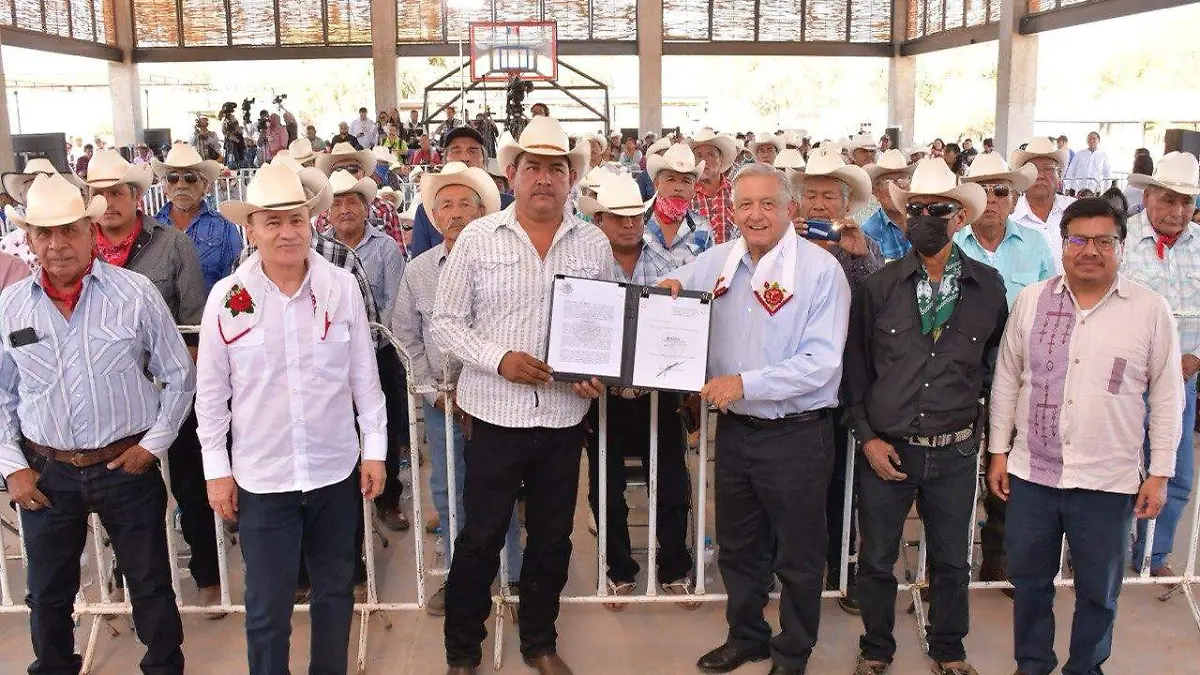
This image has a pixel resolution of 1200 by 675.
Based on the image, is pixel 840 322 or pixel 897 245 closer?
pixel 840 322

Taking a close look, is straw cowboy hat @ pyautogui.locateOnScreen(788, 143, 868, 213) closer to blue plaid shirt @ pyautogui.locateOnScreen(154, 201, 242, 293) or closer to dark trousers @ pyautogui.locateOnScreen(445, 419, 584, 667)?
dark trousers @ pyautogui.locateOnScreen(445, 419, 584, 667)

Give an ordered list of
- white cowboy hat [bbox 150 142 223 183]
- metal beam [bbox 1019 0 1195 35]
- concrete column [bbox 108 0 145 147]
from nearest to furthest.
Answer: white cowboy hat [bbox 150 142 223 183] → metal beam [bbox 1019 0 1195 35] → concrete column [bbox 108 0 145 147]

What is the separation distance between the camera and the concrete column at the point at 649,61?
23203 millimetres

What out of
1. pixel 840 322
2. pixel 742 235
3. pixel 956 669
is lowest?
pixel 956 669

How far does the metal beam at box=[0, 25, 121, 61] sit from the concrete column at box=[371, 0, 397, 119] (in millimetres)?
6480

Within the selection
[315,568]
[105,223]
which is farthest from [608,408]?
[105,223]

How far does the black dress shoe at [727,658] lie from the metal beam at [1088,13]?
15.1 meters

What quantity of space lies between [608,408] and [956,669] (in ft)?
6.01

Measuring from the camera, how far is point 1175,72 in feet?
97.2

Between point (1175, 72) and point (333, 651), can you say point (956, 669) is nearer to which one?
point (333, 651)

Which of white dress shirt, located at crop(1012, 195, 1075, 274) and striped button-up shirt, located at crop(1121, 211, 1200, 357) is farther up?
white dress shirt, located at crop(1012, 195, 1075, 274)

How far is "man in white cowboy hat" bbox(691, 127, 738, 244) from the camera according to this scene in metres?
6.98

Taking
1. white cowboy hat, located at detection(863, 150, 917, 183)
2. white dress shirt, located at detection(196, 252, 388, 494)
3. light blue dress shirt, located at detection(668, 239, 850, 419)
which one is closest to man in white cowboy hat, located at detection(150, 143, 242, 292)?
white dress shirt, located at detection(196, 252, 388, 494)

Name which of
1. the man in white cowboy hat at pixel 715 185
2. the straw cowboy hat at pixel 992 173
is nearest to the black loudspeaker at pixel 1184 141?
the man in white cowboy hat at pixel 715 185
